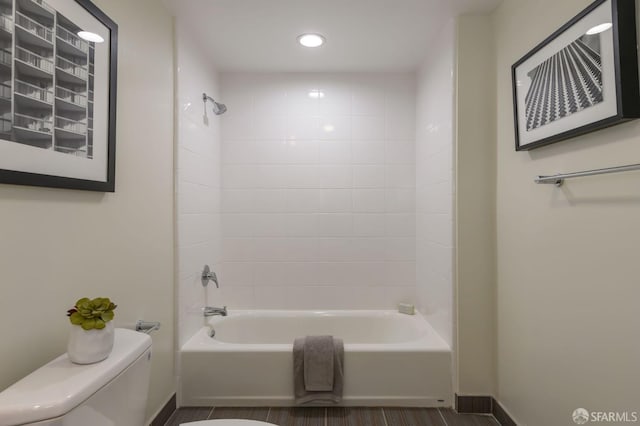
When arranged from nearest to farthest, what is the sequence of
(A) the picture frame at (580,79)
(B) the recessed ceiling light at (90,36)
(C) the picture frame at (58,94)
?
(C) the picture frame at (58,94), (A) the picture frame at (580,79), (B) the recessed ceiling light at (90,36)

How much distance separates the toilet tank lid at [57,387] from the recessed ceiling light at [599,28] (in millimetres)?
1946

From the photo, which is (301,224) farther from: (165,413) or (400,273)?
(165,413)

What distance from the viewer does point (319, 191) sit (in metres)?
2.82

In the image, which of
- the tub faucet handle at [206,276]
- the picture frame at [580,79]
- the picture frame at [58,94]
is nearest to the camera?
the picture frame at [58,94]

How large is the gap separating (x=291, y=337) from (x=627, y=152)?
2.34 metres

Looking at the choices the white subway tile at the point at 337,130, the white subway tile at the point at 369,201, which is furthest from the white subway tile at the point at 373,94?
the white subway tile at the point at 369,201

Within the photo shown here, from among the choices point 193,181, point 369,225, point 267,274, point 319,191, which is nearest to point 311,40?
point 319,191

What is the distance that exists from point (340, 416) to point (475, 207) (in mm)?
1463

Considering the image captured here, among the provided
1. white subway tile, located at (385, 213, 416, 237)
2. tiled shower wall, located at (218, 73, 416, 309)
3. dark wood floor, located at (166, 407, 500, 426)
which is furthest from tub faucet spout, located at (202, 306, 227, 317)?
white subway tile, located at (385, 213, 416, 237)

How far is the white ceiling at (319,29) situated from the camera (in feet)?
6.35

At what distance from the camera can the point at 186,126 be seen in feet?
7.09

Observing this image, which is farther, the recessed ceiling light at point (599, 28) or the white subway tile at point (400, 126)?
the white subway tile at point (400, 126)

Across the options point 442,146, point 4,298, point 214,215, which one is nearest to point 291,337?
point 214,215

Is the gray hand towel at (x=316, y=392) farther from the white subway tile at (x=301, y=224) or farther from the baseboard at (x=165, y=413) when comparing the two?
the white subway tile at (x=301, y=224)
